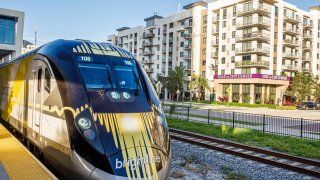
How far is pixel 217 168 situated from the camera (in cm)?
1024

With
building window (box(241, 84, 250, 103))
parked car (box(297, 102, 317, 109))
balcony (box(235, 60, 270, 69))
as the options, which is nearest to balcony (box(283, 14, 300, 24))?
balcony (box(235, 60, 270, 69))

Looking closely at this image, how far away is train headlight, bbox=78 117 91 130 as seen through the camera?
6.14m

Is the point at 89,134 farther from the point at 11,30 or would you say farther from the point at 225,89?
the point at 225,89

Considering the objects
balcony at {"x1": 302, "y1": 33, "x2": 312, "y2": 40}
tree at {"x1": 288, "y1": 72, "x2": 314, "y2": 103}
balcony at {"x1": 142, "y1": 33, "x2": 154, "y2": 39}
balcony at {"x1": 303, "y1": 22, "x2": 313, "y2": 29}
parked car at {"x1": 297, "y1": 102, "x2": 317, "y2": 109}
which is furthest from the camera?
balcony at {"x1": 142, "y1": 33, "x2": 154, "y2": 39}

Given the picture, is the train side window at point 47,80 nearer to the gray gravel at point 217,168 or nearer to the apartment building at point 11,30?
the gray gravel at point 217,168

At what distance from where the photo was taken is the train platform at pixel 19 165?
634 centimetres

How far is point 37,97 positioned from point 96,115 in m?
2.76

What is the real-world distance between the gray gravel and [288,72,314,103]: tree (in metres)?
55.6

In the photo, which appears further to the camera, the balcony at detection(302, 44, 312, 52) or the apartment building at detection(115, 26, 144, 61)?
the apartment building at detection(115, 26, 144, 61)

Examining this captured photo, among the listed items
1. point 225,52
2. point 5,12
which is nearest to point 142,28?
point 225,52

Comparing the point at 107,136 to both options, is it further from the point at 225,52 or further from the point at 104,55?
the point at 225,52

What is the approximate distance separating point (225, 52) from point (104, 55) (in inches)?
2544

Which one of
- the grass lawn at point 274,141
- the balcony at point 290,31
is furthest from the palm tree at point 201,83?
the grass lawn at point 274,141

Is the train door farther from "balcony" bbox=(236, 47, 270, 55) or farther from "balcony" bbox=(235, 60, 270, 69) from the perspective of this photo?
"balcony" bbox=(236, 47, 270, 55)
